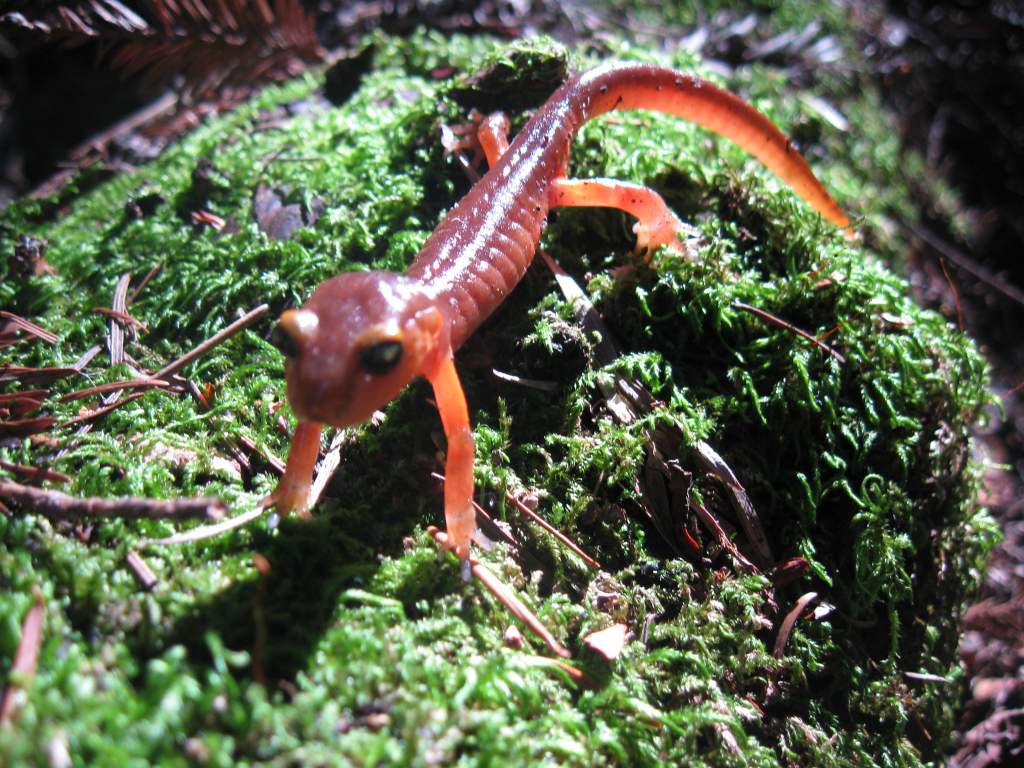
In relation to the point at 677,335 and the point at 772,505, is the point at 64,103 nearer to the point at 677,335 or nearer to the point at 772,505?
the point at 677,335

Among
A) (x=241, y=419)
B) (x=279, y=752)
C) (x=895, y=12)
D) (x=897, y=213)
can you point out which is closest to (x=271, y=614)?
(x=279, y=752)

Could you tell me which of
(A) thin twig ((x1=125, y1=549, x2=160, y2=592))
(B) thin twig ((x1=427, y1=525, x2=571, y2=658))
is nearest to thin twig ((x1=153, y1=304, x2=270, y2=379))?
(A) thin twig ((x1=125, y1=549, x2=160, y2=592))

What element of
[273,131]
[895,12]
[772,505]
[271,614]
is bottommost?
[271,614]

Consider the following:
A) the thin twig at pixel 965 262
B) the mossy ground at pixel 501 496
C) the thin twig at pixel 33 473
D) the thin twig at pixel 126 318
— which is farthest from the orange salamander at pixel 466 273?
the thin twig at pixel 965 262

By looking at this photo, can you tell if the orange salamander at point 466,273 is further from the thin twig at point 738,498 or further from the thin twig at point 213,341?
the thin twig at point 738,498

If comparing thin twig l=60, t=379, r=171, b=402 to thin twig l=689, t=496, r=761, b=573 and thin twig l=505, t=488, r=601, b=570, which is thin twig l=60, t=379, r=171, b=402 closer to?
thin twig l=505, t=488, r=601, b=570

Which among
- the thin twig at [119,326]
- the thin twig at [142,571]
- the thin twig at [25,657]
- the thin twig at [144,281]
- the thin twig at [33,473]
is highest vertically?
the thin twig at [144,281]
